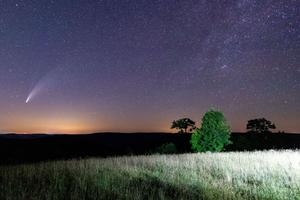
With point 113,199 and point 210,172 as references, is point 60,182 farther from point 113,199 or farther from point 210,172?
point 210,172

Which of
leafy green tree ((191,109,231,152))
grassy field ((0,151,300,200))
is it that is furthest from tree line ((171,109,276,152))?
grassy field ((0,151,300,200))

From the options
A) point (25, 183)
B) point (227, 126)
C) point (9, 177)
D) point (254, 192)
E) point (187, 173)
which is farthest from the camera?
point (227, 126)

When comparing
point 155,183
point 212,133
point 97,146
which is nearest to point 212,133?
point 212,133

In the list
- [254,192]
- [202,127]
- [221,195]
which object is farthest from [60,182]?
[202,127]

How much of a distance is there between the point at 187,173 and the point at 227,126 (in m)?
17.5

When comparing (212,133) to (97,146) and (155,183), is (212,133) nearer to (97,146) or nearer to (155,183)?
(155,183)

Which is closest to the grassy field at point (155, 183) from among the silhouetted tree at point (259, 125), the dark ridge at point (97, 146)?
the dark ridge at point (97, 146)

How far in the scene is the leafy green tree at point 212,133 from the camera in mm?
29047

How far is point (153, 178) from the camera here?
38.7 feet

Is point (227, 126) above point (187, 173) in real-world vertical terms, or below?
above

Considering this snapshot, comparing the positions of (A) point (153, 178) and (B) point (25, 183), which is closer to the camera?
(B) point (25, 183)

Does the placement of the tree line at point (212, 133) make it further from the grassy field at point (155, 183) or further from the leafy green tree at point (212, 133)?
the grassy field at point (155, 183)

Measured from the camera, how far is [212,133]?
29719 mm

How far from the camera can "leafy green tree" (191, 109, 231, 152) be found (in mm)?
29047
